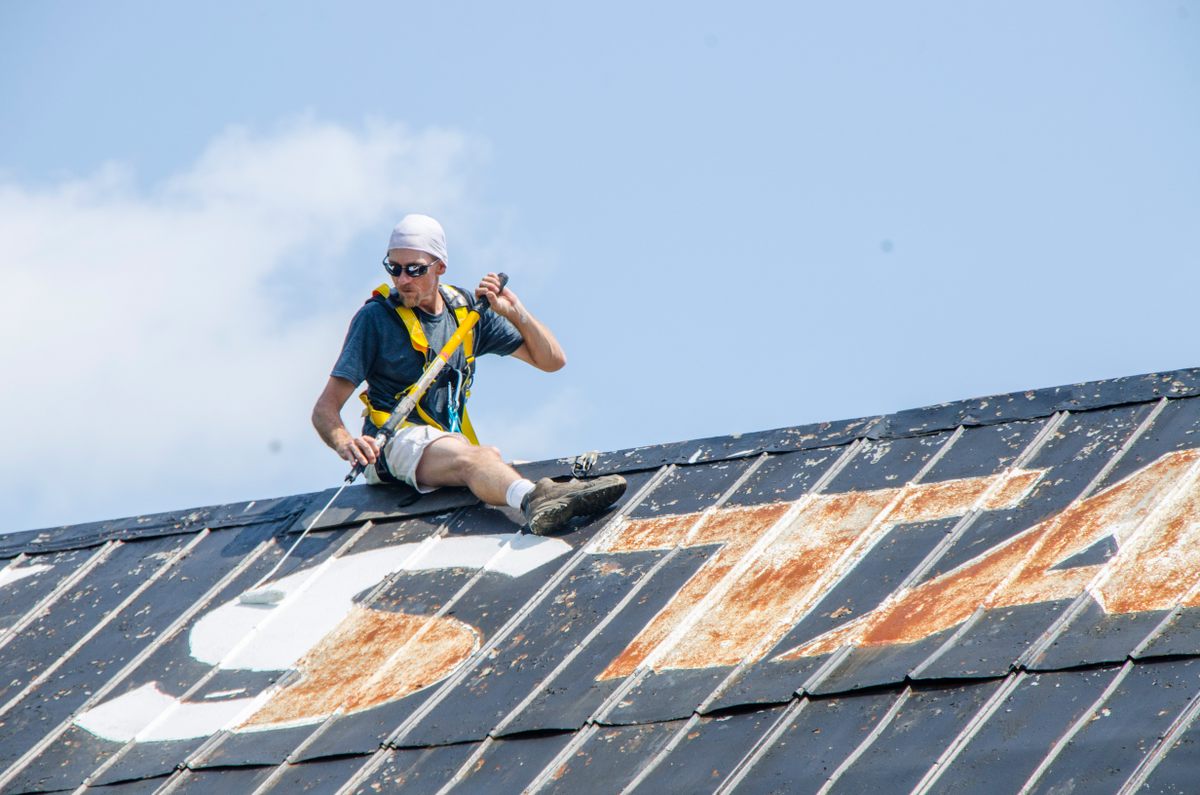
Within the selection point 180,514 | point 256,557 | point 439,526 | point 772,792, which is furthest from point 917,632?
point 180,514

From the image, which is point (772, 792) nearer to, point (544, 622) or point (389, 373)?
point (544, 622)

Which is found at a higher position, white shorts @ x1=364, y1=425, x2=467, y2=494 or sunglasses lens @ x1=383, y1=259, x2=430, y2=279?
sunglasses lens @ x1=383, y1=259, x2=430, y2=279

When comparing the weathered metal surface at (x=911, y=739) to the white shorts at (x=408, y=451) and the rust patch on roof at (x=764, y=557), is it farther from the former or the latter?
the white shorts at (x=408, y=451)

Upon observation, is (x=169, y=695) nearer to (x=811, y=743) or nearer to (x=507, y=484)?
(x=507, y=484)

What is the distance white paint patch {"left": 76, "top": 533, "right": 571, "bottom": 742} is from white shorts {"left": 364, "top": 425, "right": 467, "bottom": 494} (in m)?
0.60

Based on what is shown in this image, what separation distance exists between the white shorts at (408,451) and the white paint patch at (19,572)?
1.96m

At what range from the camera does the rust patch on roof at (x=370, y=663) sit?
22.5 feet

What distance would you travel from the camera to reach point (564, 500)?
312 inches

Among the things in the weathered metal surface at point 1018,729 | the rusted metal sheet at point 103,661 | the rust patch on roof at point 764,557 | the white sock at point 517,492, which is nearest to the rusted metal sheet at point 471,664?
the white sock at point 517,492

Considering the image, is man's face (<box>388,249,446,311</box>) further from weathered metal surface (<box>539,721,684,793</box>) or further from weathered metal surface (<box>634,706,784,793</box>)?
weathered metal surface (<box>634,706,784,793</box>)

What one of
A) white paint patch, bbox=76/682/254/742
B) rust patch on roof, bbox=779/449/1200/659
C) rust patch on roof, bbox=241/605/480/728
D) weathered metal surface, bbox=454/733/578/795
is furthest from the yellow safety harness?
rust patch on roof, bbox=779/449/1200/659

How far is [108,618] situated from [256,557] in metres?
0.76

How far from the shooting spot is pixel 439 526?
841cm

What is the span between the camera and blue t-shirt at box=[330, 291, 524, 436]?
30.0 feet
